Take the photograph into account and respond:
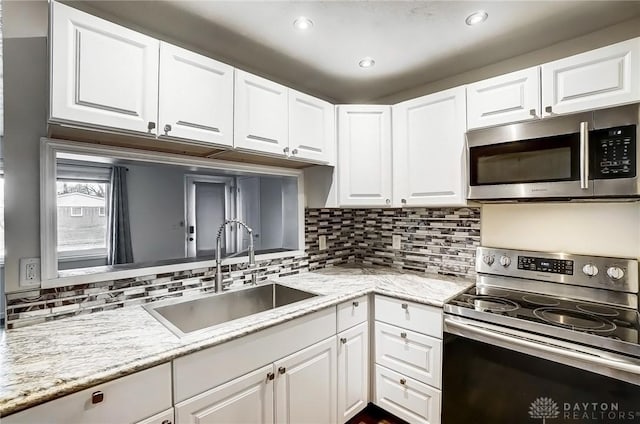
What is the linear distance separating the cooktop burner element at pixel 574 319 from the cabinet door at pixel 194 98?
5.85ft

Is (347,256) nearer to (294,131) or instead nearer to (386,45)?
(294,131)

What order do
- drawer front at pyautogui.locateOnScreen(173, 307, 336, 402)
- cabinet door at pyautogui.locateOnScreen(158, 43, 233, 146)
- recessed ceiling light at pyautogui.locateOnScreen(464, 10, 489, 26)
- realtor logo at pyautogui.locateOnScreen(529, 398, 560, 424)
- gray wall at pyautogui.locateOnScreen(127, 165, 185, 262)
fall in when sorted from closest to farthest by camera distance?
drawer front at pyautogui.locateOnScreen(173, 307, 336, 402) → realtor logo at pyautogui.locateOnScreen(529, 398, 560, 424) → cabinet door at pyautogui.locateOnScreen(158, 43, 233, 146) → recessed ceiling light at pyautogui.locateOnScreen(464, 10, 489, 26) → gray wall at pyautogui.locateOnScreen(127, 165, 185, 262)

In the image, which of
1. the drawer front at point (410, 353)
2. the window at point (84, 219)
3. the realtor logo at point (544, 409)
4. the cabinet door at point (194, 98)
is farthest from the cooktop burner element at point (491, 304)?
the window at point (84, 219)

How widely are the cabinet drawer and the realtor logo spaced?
1.50 metres

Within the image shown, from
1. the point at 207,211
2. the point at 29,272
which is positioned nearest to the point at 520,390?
the point at 29,272

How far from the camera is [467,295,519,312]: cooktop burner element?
154cm

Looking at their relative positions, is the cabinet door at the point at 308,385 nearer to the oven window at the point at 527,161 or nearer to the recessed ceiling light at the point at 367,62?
the oven window at the point at 527,161

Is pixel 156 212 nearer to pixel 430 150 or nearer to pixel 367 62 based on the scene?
pixel 367 62

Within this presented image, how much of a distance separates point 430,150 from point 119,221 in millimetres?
2215

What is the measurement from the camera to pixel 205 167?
1.84 m

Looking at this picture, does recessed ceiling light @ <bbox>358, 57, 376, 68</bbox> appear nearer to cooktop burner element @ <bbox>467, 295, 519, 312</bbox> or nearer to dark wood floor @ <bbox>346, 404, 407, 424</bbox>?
cooktop burner element @ <bbox>467, 295, 519, 312</bbox>

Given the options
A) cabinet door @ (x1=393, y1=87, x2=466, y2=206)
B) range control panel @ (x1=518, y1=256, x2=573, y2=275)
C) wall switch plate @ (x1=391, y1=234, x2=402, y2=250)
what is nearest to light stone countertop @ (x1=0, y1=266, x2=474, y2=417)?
range control panel @ (x1=518, y1=256, x2=573, y2=275)

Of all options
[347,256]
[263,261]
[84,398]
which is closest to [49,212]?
[84,398]

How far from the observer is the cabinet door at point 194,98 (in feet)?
4.50
